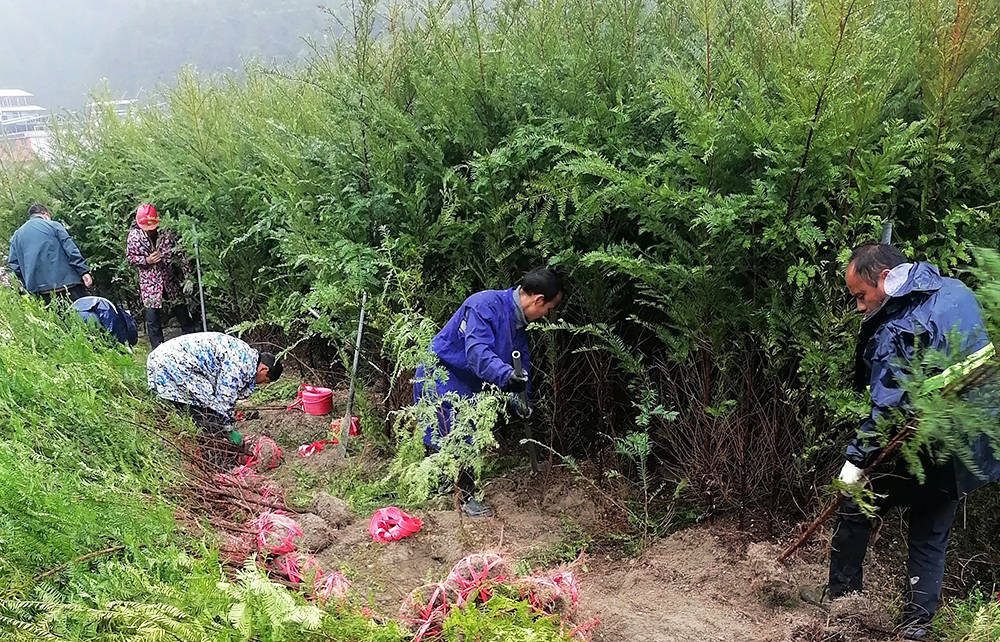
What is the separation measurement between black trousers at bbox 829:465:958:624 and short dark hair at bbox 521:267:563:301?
178cm

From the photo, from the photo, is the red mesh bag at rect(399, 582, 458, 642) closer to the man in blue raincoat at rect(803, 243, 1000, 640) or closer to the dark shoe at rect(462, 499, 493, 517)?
the dark shoe at rect(462, 499, 493, 517)

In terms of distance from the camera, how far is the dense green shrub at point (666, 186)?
2895 mm

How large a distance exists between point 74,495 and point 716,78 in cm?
343

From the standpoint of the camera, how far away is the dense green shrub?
9.50 ft

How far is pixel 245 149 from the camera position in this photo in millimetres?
6980

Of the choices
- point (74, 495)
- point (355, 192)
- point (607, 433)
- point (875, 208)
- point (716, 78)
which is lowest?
point (607, 433)

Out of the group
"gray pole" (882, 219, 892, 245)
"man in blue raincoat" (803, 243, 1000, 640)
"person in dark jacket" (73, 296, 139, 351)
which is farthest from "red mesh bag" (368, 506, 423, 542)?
"person in dark jacket" (73, 296, 139, 351)

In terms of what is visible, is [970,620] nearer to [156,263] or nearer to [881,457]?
[881,457]

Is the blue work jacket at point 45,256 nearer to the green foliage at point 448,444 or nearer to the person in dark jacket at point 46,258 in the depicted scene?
the person in dark jacket at point 46,258

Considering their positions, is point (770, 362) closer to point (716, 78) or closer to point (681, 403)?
point (681, 403)

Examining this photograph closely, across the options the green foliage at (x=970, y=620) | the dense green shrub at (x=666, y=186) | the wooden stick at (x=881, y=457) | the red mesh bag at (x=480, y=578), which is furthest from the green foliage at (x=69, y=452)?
the green foliage at (x=970, y=620)

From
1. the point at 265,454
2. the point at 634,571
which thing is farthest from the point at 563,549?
the point at 265,454

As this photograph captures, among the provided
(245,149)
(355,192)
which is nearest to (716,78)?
(355,192)

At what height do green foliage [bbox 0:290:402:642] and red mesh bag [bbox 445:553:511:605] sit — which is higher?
green foliage [bbox 0:290:402:642]
